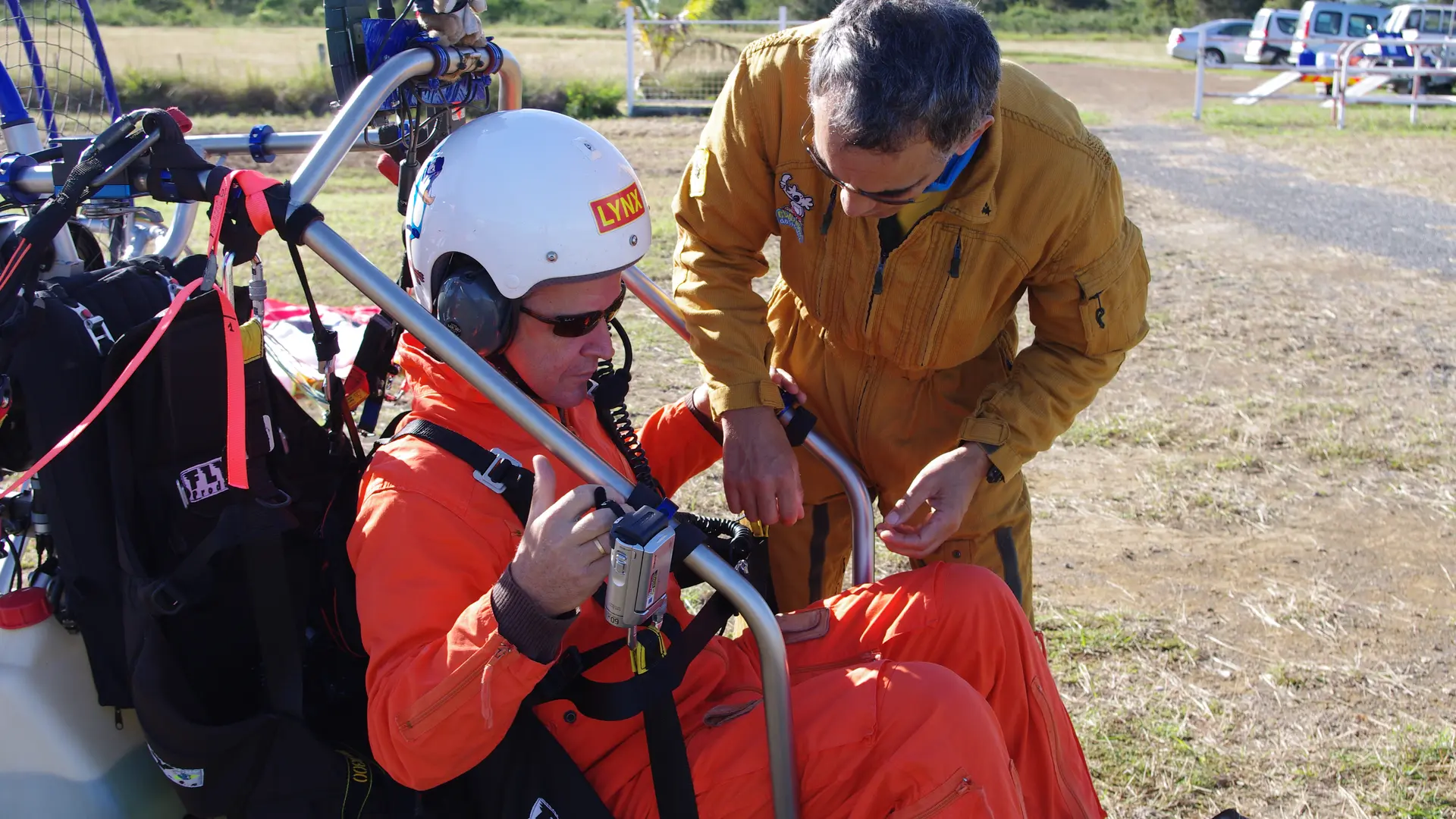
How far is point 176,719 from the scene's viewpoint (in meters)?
1.99

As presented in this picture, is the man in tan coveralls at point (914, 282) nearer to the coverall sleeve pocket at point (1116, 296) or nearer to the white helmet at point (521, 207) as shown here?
the coverall sleeve pocket at point (1116, 296)

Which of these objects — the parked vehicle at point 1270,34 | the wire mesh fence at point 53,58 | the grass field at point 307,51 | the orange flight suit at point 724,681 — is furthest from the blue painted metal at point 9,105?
the parked vehicle at point 1270,34

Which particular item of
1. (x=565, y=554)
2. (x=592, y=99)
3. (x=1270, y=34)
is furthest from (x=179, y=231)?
(x=1270, y=34)

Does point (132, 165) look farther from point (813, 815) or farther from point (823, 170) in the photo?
point (813, 815)

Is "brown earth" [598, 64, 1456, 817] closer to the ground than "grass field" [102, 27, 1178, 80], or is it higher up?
closer to the ground

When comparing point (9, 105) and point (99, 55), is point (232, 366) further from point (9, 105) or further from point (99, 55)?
point (99, 55)

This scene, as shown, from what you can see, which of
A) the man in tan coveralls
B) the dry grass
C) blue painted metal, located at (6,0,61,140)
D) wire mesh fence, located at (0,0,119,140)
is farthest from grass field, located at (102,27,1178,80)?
the man in tan coveralls

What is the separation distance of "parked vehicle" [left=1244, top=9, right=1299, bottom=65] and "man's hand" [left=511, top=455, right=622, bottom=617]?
32.0 m

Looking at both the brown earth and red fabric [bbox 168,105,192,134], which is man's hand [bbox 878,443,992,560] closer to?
the brown earth

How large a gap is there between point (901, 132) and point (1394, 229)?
9434 mm

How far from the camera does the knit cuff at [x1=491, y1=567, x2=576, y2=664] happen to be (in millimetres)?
1736

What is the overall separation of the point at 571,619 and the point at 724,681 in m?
0.61

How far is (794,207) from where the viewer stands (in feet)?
8.71

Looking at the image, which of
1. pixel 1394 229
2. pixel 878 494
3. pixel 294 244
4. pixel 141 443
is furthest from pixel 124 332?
pixel 1394 229
